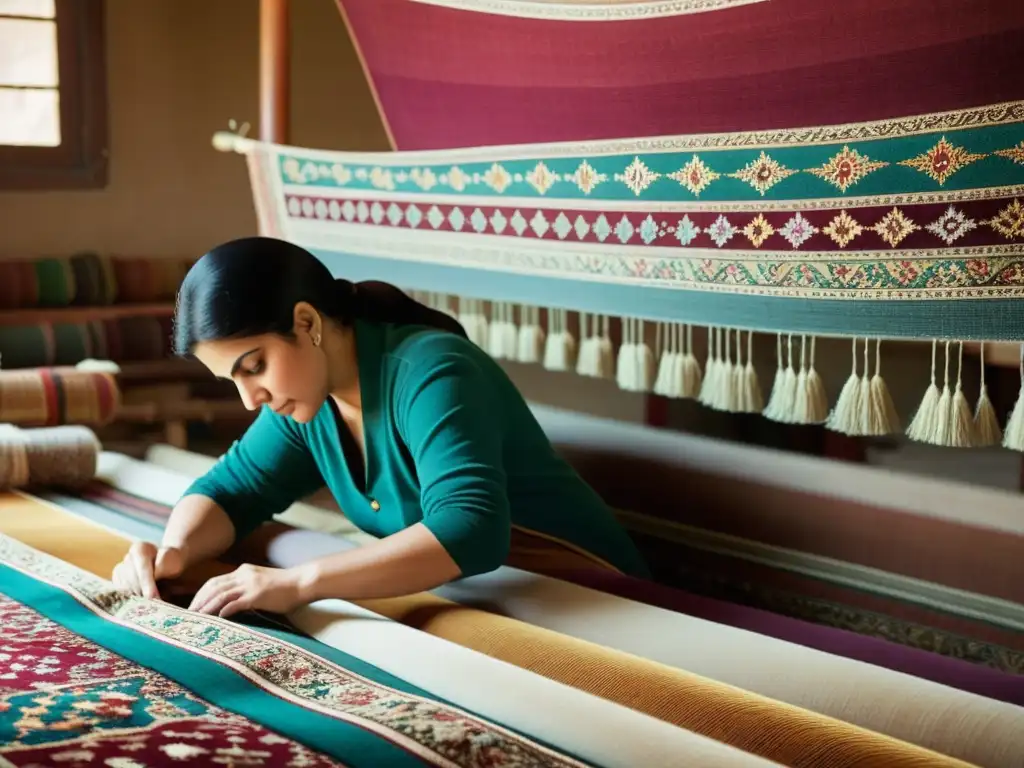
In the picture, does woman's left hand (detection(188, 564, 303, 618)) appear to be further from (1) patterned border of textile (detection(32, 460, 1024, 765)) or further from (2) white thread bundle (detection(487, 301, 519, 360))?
(2) white thread bundle (detection(487, 301, 519, 360))

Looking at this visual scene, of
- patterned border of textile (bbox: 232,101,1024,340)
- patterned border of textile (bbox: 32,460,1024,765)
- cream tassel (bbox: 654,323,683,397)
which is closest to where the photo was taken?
patterned border of textile (bbox: 32,460,1024,765)

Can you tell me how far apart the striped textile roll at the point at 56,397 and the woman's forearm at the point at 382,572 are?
1.13 meters

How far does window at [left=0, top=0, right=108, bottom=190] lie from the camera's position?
10.1 feet

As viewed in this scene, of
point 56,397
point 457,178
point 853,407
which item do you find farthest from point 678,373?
point 56,397

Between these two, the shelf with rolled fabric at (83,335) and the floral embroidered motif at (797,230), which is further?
the shelf with rolled fabric at (83,335)

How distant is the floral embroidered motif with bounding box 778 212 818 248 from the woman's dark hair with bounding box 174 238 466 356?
648 mm

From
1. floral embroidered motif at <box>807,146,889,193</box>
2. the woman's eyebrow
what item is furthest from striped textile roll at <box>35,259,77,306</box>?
floral embroidered motif at <box>807,146,889,193</box>

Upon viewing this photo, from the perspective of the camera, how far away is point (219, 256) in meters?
1.46

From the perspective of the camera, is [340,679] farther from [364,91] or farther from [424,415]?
[364,91]

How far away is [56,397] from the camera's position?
233 centimetres

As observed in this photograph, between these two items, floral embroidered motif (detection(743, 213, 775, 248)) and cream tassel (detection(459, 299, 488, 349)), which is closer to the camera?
floral embroidered motif (detection(743, 213, 775, 248))

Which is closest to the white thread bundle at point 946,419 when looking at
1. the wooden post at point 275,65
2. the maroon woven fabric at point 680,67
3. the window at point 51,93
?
the maroon woven fabric at point 680,67

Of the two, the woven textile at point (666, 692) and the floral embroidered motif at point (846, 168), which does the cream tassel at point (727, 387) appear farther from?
the woven textile at point (666, 692)

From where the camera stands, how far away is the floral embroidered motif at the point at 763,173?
1.78 metres
